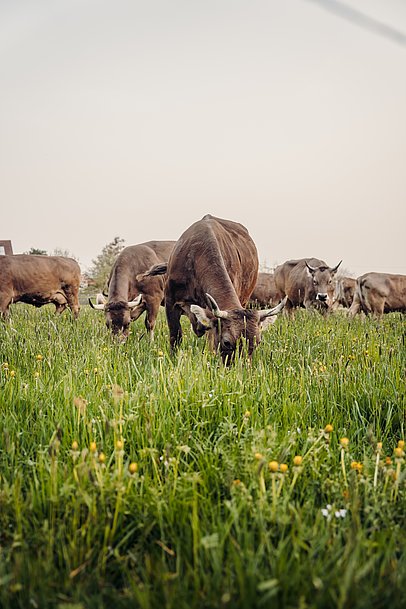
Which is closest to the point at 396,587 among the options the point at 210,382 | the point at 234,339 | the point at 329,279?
the point at 210,382

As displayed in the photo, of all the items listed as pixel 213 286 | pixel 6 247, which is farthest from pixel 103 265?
pixel 213 286

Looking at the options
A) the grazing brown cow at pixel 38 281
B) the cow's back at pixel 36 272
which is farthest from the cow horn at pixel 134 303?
the cow's back at pixel 36 272

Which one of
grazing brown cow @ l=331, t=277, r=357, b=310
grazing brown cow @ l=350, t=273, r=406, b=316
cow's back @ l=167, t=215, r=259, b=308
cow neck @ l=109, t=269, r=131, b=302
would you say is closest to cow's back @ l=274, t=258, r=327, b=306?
grazing brown cow @ l=350, t=273, r=406, b=316

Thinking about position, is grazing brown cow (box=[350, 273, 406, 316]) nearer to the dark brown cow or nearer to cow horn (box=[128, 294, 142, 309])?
the dark brown cow

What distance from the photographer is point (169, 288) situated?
668 cm

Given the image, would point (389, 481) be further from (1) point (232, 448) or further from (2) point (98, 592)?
(2) point (98, 592)

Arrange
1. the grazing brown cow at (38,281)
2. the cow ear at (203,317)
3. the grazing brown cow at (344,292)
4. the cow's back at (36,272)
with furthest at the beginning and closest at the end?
the grazing brown cow at (344,292) → the cow's back at (36,272) → the grazing brown cow at (38,281) → the cow ear at (203,317)

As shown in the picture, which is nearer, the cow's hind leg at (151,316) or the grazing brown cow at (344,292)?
the cow's hind leg at (151,316)

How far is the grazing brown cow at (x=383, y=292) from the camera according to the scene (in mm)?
15086

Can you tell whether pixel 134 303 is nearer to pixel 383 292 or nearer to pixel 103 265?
pixel 383 292

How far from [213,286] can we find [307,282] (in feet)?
34.0

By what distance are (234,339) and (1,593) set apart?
3600 millimetres

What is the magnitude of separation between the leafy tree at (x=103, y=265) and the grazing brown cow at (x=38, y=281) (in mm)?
16102

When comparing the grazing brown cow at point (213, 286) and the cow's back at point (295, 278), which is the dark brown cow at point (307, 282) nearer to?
the cow's back at point (295, 278)
